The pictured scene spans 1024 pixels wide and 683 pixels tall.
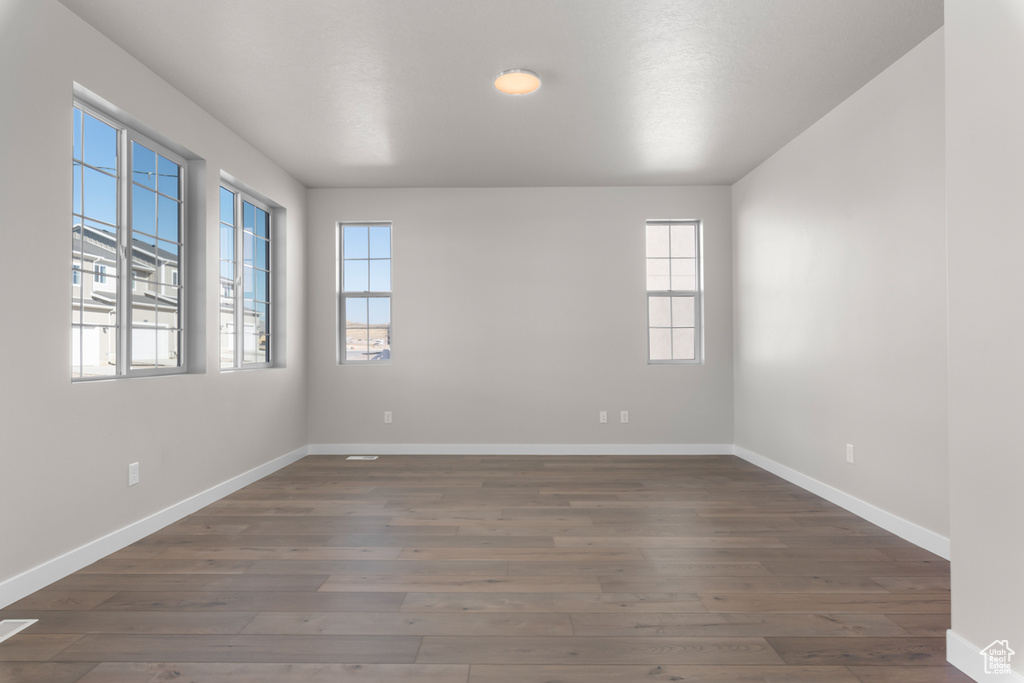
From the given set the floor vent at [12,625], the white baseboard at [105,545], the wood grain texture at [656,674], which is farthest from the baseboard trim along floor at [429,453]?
the wood grain texture at [656,674]

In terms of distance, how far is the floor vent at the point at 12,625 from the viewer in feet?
6.72

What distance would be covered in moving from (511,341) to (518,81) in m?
2.87

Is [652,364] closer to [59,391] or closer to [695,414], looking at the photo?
[695,414]

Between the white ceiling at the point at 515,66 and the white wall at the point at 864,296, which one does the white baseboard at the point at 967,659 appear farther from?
the white ceiling at the point at 515,66

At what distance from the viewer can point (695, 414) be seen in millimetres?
5711

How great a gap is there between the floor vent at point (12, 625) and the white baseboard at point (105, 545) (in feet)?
0.52

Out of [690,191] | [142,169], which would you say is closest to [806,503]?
[690,191]

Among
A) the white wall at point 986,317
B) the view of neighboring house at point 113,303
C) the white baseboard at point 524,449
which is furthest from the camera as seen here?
the white baseboard at point 524,449

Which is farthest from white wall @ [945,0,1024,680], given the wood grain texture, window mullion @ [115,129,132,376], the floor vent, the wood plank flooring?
window mullion @ [115,129,132,376]

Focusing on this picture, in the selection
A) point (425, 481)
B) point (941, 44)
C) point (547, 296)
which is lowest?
point (425, 481)

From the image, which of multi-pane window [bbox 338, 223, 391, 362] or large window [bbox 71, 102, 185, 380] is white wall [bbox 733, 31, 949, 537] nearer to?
multi-pane window [bbox 338, 223, 391, 362]

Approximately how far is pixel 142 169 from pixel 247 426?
202 cm

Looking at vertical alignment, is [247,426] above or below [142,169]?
below

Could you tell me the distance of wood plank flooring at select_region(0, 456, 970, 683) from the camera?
186 cm
